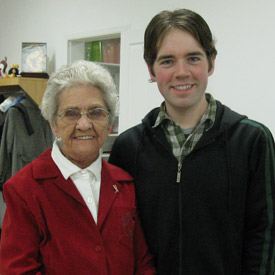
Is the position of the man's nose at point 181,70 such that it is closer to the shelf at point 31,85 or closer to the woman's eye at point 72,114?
the woman's eye at point 72,114

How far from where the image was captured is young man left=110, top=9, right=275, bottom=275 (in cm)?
126

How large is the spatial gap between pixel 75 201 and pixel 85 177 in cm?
11

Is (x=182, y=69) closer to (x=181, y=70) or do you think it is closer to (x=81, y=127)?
(x=181, y=70)

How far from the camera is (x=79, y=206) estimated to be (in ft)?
4.02

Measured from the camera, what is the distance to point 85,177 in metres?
1.31

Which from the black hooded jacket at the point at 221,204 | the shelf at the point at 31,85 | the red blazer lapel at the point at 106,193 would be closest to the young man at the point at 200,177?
the black hooded jacket at the point at 221,204

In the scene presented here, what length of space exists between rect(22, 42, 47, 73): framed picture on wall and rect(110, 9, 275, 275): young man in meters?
2.51

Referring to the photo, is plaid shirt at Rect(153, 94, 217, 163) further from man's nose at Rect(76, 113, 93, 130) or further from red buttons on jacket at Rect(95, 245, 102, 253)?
red buttons on jacket at Rect(95, 245, 102, 253)

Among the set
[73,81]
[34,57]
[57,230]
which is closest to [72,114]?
[73,81]

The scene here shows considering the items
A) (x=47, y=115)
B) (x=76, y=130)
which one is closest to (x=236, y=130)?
(x=76, y=130)

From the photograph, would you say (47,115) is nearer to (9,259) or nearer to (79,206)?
(79,206)

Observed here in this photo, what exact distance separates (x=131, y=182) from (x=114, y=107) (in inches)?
12.1

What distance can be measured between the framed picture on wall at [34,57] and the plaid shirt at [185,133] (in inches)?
101

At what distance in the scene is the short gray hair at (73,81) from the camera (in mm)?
1275
